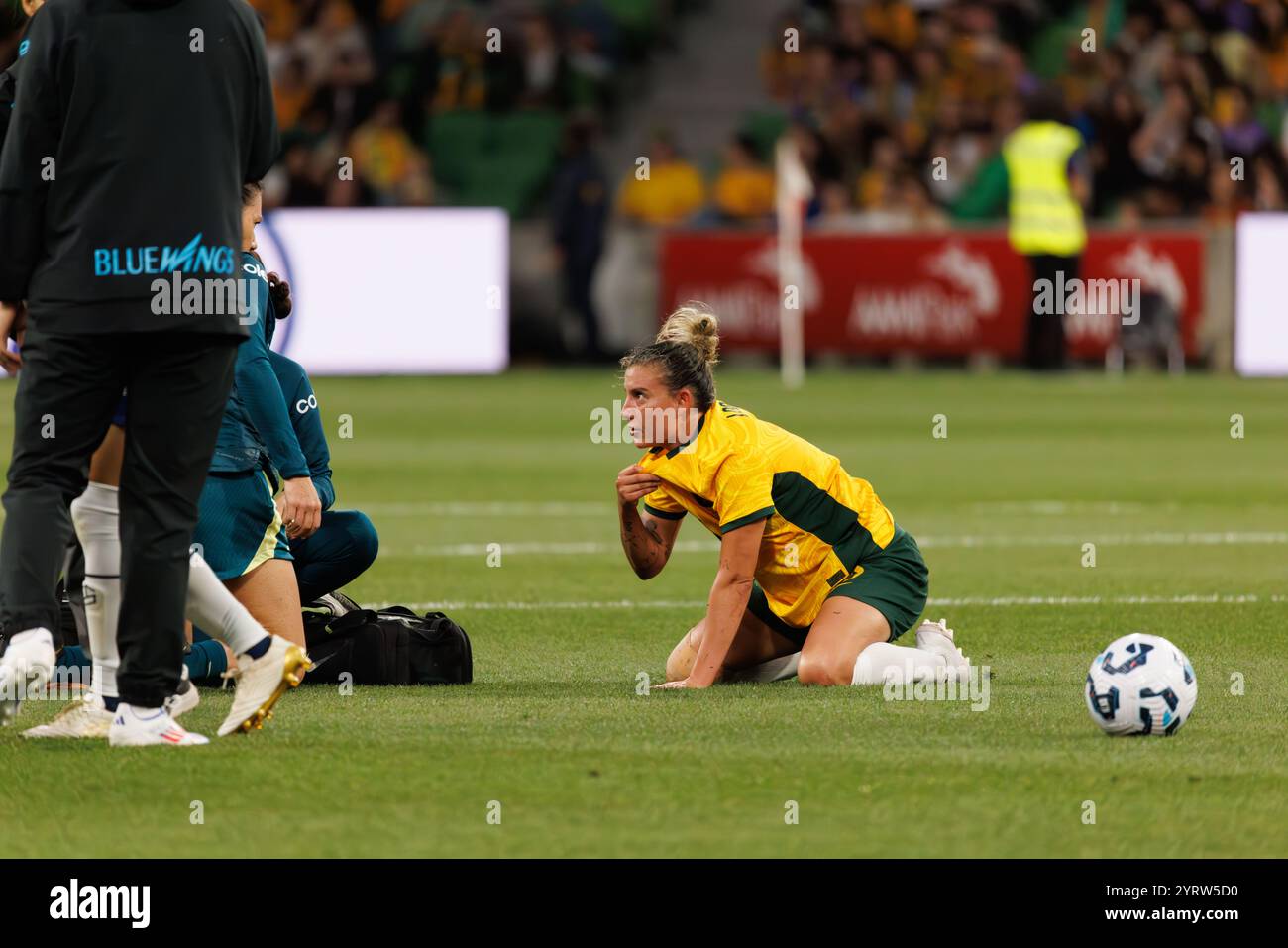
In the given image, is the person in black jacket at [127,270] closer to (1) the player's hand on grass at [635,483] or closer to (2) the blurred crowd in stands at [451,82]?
(1) the player's hand on grass at [635,483]

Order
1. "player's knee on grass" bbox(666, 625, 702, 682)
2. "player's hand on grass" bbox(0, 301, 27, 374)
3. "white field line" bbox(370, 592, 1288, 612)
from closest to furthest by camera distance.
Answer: "player's hand on grass" bbox(0, 301, 27, 374), "player's knee on grass" bbox(666, 625, 702, 682), "white field line" bbox(370, 592, 1288, 612)

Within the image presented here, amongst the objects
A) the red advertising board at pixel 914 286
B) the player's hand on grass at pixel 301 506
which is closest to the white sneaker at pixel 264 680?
the player's hand on grass at pixel 301 506

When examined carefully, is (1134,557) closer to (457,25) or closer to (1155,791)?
(1155,791)

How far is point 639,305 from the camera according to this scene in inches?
1034

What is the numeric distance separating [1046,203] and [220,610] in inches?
740

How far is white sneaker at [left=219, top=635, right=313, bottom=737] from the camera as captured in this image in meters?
6.30

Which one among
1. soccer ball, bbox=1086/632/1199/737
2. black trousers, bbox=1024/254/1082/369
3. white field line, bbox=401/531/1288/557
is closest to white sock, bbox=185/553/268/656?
soccer ball, bbox=1086/632/1199/737

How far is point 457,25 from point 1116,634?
20453 mm

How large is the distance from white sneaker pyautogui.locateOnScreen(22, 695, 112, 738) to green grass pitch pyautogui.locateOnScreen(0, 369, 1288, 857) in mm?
90

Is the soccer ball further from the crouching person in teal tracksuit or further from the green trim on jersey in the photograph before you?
the crouching person in teal tracksuit

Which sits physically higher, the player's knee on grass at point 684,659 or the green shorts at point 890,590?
the green shorts at point 890,590

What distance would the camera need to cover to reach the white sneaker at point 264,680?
630cm

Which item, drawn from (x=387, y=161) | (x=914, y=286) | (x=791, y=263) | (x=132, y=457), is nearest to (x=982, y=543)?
(x=132, y=457)

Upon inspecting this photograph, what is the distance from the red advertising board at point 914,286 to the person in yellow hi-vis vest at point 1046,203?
1.43ft
